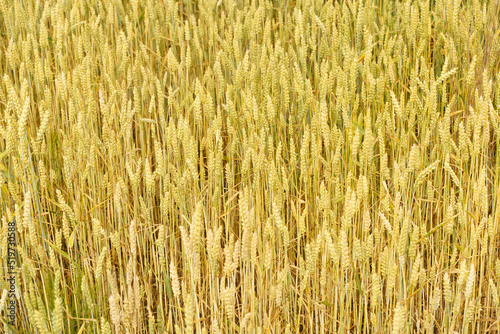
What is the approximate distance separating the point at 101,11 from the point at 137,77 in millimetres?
384

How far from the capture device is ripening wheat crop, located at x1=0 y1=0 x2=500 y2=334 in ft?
3.38

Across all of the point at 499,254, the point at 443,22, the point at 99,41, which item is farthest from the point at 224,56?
the point at 499,254

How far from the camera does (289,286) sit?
1.21 meters

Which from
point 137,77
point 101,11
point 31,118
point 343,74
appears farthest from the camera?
point 101,11

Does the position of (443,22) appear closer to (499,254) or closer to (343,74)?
(343,74)

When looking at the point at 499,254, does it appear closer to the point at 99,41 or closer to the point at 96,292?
the point at 96,292

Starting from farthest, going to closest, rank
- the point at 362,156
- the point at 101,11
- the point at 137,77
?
1. the point at 101,11
2. the point at 137,77
3. the point at 362,156

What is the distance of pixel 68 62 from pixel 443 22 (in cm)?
127

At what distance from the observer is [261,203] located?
131cm

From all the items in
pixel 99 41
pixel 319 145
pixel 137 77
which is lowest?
pixel 319 145

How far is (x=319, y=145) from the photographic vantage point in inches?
51.4

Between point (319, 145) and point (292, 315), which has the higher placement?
point (319, 145)

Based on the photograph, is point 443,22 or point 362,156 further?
point 443,22

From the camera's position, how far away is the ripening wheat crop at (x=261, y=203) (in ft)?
3.38
